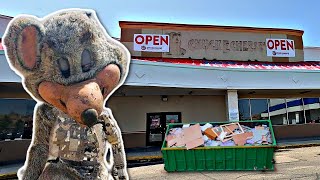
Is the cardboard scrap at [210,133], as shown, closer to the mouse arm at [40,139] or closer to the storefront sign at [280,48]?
the mouse arm at [40,139]

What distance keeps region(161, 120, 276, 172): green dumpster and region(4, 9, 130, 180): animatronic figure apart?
6106mm

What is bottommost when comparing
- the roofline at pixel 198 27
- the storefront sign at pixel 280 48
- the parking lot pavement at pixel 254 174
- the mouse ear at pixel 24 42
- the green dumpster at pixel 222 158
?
the parking lot pavement at pixel 254 174

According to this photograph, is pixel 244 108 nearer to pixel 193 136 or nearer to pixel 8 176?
pixel 193 136

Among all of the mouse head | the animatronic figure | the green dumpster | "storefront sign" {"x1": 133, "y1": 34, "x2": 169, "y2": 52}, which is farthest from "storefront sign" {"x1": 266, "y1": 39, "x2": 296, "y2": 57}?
the mouse head

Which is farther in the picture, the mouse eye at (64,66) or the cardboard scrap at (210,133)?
the cardboard scrap at (210,133)

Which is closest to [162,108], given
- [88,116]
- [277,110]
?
[277,110]

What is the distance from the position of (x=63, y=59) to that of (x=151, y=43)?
14.9 meters

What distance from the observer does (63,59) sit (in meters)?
1.97

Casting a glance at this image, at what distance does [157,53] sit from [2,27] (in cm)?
846

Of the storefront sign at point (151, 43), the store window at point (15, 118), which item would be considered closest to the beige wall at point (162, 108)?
the storefront sign at point (151, 43)

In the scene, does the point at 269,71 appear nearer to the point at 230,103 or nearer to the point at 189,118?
the point at 230,103

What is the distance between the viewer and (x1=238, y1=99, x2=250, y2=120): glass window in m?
16.9

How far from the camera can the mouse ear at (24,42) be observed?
6.24ft

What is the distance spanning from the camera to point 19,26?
1896 millimetres
